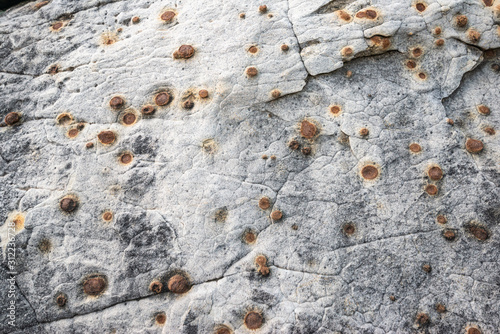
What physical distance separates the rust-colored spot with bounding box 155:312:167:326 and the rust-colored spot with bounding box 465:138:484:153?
217 centimetres

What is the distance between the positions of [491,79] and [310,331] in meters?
2.12

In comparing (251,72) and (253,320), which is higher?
(251,72)

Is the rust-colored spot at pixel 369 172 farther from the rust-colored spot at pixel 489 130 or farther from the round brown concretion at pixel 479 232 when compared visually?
the rust-colored spot at pixel 489 130

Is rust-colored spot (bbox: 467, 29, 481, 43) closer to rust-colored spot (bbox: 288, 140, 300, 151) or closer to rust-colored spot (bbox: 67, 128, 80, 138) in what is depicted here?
rust-colored spot (bbox: 288, 140, 300, 151)

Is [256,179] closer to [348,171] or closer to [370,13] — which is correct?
[348,171]

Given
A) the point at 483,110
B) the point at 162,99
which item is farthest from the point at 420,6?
the point at 162,99

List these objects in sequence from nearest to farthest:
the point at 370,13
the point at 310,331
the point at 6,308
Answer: the point at 310,331 < the point at 6,308 < the point at 370,13

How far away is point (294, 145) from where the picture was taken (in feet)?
8.41

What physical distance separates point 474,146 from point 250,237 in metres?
1.55

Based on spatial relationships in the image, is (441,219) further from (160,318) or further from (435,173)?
(160,318)

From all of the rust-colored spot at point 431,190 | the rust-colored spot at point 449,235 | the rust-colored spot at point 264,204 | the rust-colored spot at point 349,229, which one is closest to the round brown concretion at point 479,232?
the rust-colored spot at point 449,235

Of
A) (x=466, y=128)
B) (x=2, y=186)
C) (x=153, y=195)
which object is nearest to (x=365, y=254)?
(x=466, y=128)

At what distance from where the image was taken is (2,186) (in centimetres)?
266

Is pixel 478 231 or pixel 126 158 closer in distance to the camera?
pixel 478 231
